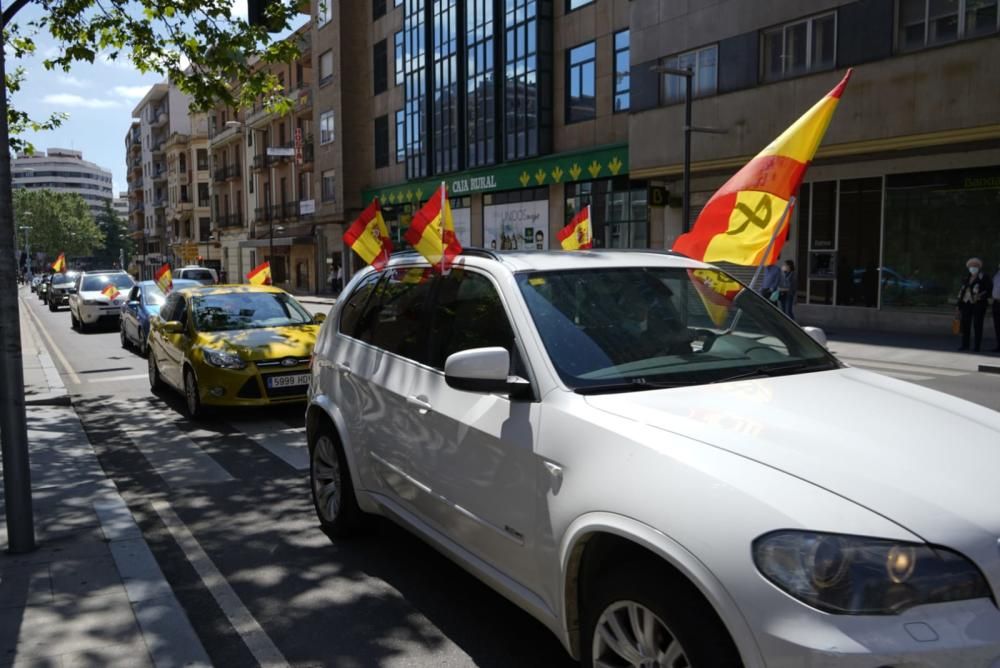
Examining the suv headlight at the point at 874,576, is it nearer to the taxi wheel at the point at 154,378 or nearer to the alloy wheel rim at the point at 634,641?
the alloy wheel rim at the point at 634,641

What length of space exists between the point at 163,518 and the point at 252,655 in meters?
2.43

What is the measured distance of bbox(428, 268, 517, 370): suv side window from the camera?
11.8 feet

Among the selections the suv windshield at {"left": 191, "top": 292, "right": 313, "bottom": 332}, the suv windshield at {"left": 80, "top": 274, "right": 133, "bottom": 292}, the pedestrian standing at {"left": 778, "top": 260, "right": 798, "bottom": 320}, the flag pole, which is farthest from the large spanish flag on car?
the suv windshield at {"left": 80, "top": 274, "right": 133, "bottom": 292}

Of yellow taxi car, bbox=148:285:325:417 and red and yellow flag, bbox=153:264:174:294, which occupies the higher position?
red and yellow flag, bbox=153:264:174:294

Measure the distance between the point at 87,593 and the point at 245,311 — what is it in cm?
637

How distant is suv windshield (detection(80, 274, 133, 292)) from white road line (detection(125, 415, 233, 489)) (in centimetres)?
1640

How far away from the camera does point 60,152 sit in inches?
7229

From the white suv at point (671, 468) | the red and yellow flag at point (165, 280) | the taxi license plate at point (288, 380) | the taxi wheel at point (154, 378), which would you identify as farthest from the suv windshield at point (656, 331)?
the red and yellow flag at point (165, 280)

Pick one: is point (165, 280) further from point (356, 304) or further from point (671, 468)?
point (671, 468)

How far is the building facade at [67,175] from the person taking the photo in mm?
173500

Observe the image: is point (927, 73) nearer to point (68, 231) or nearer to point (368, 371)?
point (368, 371)

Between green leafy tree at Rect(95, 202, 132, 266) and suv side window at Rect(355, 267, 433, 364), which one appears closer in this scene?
suv side window at Rect(355, 267, 433, 364)

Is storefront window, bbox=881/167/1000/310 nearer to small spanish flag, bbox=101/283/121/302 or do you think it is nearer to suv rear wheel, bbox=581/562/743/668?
suv rear wheel, bbox=581/562/743/668

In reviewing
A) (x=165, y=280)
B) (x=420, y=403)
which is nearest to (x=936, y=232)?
(x=165, y=280)
